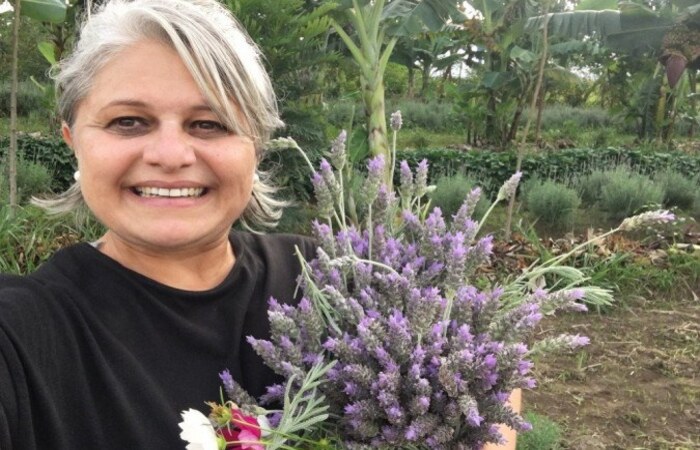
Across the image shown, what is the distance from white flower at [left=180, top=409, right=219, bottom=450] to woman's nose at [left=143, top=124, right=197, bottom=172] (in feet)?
1.50

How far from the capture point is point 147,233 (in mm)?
1224

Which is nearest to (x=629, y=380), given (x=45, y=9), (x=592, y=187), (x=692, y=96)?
(x=45, y=9)

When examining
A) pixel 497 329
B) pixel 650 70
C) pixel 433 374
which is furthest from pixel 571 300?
pixel 650 70

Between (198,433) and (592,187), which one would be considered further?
(592,187)

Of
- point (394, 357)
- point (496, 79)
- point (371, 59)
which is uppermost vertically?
point (371, 59)

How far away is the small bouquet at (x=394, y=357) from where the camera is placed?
889 millimetres

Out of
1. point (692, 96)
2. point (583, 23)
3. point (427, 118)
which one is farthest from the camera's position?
point (427, 118)

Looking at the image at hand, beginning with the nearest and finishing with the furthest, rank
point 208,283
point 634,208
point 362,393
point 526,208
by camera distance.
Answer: point 362,393, point 208,283, point 634,208, point 526,208

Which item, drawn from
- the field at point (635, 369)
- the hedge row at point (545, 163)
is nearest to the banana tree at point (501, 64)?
the hedge row at point (545, 163)

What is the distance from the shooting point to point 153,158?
117 centimetres

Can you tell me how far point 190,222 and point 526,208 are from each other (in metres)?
7.94

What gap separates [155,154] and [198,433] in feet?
1.66

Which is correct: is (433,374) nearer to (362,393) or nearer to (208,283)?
(362,393)

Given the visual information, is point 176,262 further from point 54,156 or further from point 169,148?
point 54,156
